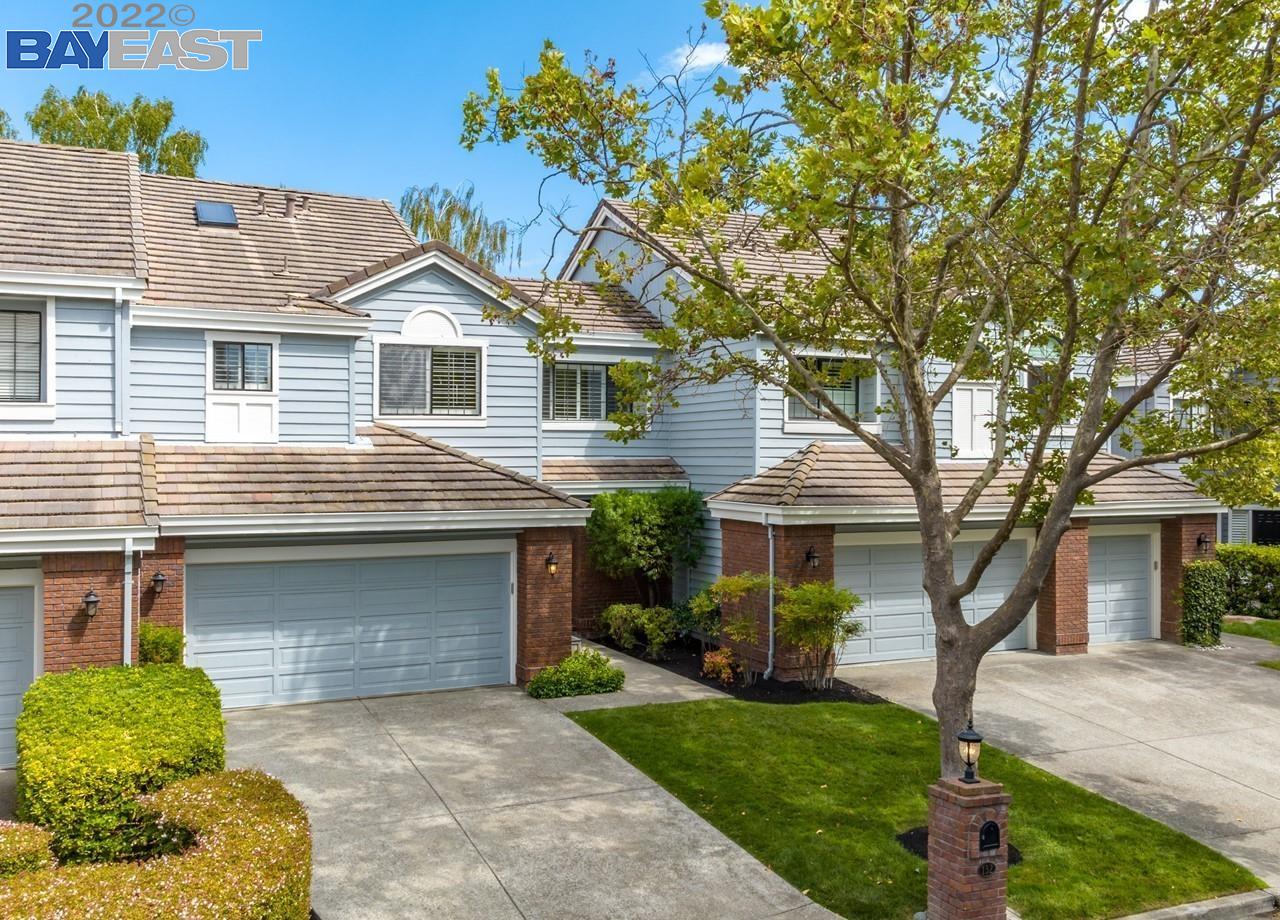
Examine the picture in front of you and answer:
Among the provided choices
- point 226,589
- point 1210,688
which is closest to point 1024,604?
point 1210,688

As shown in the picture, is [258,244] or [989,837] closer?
[989,837]

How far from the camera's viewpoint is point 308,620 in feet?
47.4

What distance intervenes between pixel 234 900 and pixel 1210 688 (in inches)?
606

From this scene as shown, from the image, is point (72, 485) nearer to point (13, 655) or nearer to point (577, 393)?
point (13, 655)

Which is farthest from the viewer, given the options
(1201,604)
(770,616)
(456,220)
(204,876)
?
(456,220)

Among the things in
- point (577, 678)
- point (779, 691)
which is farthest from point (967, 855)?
point (577, 678)

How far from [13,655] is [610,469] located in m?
10.9

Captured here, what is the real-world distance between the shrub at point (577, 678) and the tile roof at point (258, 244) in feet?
21.6

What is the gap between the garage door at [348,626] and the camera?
45.7 feet

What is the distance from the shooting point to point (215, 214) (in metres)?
17.8

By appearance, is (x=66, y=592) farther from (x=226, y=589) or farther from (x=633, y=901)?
(x=633, y=901)

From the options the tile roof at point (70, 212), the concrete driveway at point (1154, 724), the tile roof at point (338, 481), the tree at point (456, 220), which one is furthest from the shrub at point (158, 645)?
the tree at point (456, 220)

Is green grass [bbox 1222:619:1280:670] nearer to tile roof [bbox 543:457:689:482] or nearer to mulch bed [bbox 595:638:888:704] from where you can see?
mulch bed [bbox 595:638:888:704]

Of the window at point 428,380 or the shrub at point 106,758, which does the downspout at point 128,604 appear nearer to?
the shrub at point 106,758
